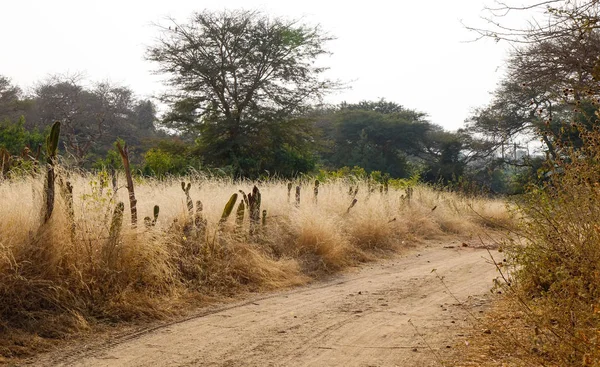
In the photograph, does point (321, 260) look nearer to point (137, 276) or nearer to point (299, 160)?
point (137, 276)

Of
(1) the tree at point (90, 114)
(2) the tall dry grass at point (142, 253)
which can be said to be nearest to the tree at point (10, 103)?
(1) the tree at point (90, 114)

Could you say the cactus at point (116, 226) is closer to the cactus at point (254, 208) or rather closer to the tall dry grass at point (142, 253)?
the tall dry grass at point (142, 253)

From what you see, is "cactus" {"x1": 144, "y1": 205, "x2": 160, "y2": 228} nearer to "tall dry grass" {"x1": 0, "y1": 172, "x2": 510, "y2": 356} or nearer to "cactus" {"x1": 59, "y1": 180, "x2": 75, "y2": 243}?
"tall dry grass" {"x1": 0, "y1": 172, "x2": 510, "y2": 356}

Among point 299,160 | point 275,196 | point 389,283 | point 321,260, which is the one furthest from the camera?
point 299,160

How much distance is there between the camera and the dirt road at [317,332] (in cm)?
481

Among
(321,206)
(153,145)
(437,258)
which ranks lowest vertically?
(437,258)

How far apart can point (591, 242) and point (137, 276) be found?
4.59 m

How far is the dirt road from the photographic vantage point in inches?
189

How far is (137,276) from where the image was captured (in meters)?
6.68

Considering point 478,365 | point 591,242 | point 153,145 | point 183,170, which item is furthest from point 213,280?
point 153,145

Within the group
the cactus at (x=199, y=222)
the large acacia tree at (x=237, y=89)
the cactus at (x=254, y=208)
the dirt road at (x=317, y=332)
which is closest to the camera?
the dirt road at (x=317, y=332)

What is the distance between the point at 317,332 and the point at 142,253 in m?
2.39

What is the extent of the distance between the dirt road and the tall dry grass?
586 millimetres

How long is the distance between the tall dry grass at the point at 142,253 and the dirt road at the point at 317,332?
0.59 meters
